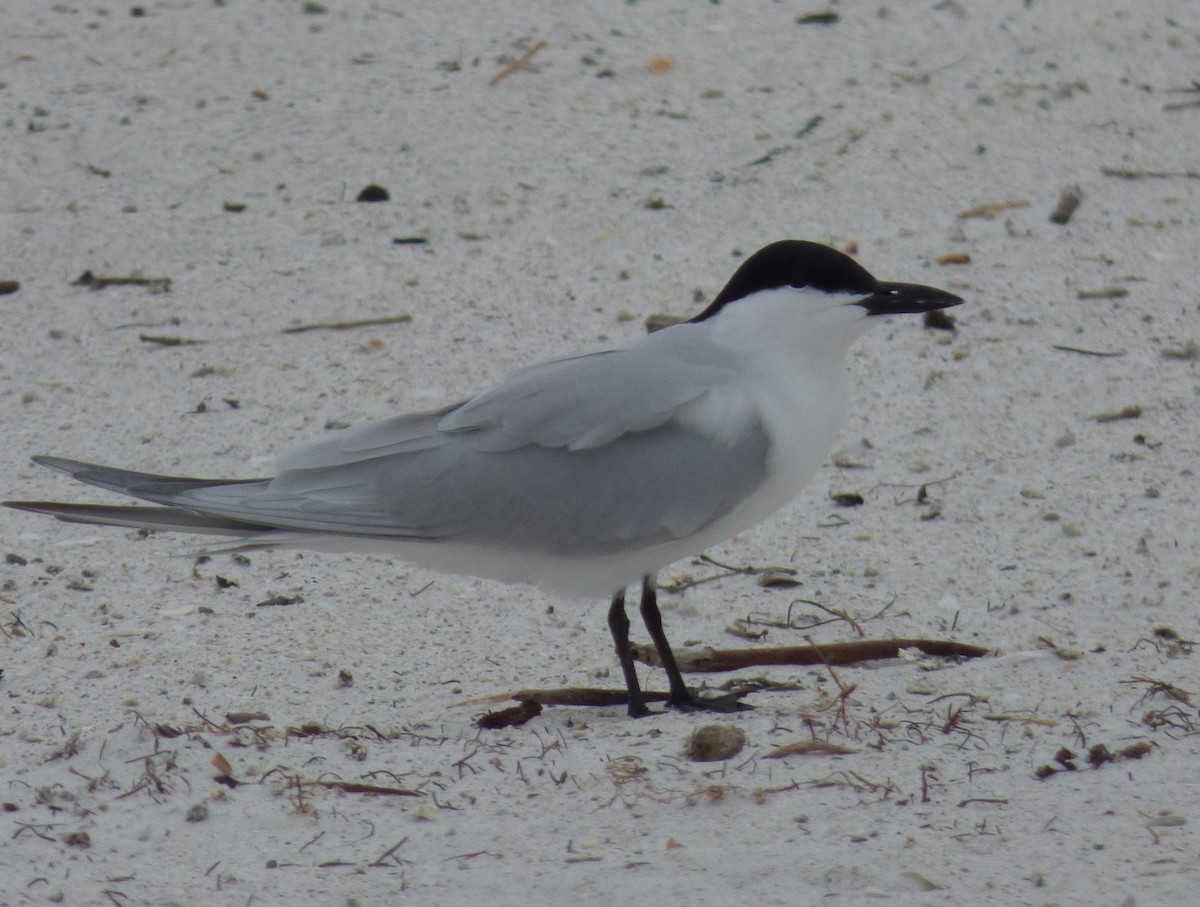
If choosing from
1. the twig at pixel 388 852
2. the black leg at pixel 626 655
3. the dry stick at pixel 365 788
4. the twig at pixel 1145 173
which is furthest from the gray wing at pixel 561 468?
the twig at pixel 1145 173

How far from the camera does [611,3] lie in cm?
787

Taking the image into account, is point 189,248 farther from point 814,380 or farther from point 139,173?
point 814,380

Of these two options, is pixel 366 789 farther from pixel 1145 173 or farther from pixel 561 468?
pixel 1145 173

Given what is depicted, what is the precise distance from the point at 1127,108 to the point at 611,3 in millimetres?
2371

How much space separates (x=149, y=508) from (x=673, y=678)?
1.20m

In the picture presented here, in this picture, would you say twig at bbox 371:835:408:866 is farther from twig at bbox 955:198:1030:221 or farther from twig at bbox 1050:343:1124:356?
twig at bbox 955:198:1030:221

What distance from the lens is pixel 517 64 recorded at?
736 cm

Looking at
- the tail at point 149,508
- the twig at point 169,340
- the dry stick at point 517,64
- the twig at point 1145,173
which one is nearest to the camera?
the tail at point 149,508

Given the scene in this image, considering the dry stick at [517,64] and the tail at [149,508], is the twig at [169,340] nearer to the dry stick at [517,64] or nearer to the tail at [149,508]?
the tail at [149,508]

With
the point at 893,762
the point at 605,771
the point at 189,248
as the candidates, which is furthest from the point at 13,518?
the point at 893,762

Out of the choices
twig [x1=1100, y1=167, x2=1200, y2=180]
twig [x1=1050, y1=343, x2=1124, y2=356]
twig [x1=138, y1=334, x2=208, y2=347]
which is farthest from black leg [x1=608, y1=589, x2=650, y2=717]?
twig [x1=1100, y1=167, x2=1200, y2=180]

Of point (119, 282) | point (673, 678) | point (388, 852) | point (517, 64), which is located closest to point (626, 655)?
point (673, 678)

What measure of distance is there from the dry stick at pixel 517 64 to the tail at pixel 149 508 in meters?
3.90

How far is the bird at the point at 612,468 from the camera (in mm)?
3641
